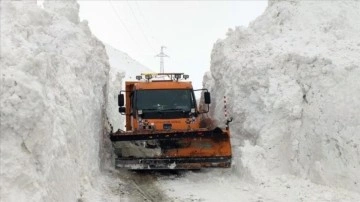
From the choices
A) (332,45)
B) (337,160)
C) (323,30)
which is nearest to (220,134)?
(337,160)

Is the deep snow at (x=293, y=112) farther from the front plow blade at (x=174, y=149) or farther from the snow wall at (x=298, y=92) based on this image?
the front plow blade at (x=174, y=149)

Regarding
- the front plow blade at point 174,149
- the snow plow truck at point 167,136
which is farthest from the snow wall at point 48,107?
the snow plow truck at point 167,136

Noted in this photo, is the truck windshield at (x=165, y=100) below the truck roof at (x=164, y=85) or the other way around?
below

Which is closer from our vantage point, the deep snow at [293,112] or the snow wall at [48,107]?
the snow wall at [48,107]

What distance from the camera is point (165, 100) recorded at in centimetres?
1369

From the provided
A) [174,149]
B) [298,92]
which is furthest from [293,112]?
[174,149]

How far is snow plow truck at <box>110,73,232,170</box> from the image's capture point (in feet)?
38.5

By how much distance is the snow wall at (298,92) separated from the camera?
35.7 ft

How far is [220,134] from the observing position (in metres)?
12.0

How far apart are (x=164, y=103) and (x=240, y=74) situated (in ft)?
7.95

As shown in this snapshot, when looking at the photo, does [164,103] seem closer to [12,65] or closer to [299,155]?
[299,155]

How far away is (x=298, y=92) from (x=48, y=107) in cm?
723

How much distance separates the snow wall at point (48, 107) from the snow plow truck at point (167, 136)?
0.87m

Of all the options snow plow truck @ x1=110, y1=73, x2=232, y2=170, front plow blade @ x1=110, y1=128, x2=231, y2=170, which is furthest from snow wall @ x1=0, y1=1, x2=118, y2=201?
snow plow truck @ x1=110, y1=73, x2=232, y2=170
